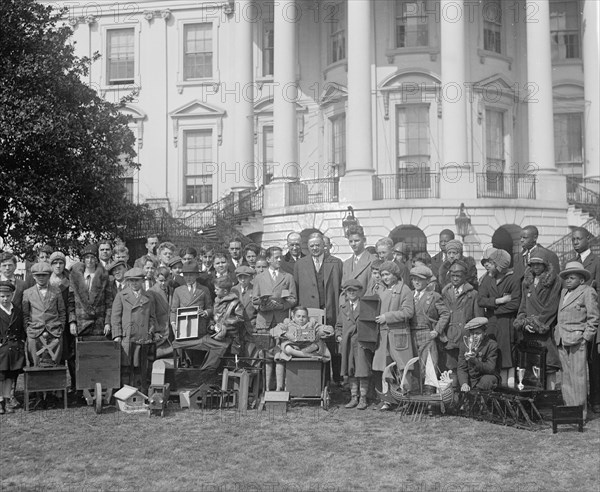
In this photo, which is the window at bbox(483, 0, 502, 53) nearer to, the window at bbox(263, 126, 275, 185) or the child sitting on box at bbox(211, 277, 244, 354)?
the window at bbox(263, 126, 275, 185)

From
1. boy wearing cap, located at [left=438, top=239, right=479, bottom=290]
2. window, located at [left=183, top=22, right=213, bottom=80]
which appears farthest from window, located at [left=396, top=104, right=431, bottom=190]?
boy wearing cap, located at [left=438, top=239, right=479, bottom=290]

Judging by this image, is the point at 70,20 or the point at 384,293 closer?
the point at 384,293

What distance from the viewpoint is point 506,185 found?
28.2m

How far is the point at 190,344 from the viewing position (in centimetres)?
1180

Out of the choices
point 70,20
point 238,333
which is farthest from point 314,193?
point 238,333

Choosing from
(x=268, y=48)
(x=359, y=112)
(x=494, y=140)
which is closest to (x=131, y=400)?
(x=359, y=112)

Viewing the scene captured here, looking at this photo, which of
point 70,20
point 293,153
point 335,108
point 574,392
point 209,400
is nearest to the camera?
point 574,392

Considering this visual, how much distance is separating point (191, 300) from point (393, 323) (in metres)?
2.91

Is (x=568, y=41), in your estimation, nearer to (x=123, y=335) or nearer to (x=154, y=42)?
(x=154, y=42)

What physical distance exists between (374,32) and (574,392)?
22.6 meters

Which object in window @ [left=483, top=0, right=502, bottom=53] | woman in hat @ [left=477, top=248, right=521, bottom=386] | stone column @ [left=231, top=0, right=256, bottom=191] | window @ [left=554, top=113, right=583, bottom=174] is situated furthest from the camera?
window @ [left=554, top=113, right=583, bottom=174]

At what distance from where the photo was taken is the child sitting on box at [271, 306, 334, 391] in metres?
11.5

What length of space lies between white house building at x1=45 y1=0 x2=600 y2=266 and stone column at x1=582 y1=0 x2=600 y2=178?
0.23 ft

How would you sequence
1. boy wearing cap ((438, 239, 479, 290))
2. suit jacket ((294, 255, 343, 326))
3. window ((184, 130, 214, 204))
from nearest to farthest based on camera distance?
boy wearing cap ((438, 239, 479, 290)) → suit jacket ((294, 255, 343, 326)) → window ((184, 130, 214, 204))
